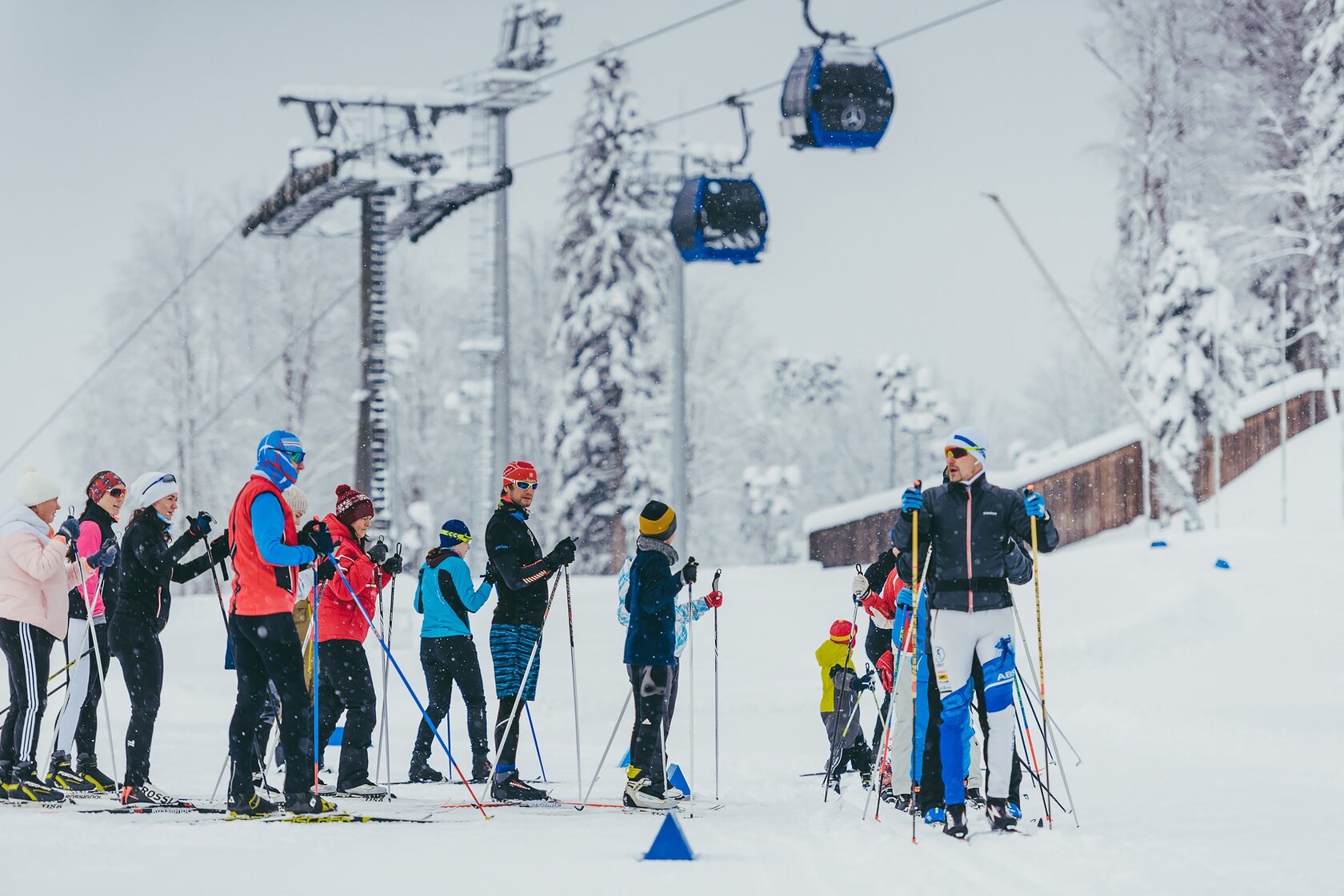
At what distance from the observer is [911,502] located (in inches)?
271

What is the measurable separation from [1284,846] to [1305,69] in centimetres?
2804

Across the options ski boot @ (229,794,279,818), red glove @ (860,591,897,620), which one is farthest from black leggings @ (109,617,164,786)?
red glove @ (860,591,897,620)

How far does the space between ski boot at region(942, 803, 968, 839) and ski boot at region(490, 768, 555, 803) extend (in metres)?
2.31

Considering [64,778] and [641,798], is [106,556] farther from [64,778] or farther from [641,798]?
[641,798]

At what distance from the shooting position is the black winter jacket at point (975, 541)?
683 cm

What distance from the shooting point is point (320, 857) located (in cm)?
596

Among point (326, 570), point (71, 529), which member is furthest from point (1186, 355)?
point (71, 529)

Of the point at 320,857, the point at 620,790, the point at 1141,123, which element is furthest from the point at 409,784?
the point at 1141,123

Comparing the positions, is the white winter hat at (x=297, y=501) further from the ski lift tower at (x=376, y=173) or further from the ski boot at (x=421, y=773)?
the ski lift tower at (x=376, y=173)

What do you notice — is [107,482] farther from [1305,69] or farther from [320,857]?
[1305,69]

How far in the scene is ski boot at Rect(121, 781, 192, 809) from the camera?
296 inches

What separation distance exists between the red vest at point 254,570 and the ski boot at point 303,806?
0.84 meters

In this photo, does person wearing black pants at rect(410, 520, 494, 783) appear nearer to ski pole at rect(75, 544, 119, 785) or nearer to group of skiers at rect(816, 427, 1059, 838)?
ski pole at rect(75, 544, 119, 785)

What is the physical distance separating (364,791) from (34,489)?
239 centimetres
